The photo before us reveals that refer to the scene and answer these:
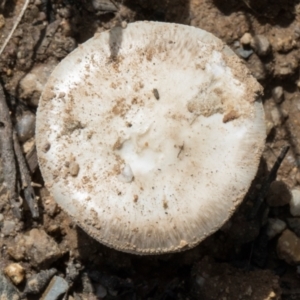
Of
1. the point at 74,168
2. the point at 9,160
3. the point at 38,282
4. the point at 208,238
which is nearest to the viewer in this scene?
the point at 74,168

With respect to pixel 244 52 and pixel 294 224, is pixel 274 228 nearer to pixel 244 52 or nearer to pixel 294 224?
pixel 294 224

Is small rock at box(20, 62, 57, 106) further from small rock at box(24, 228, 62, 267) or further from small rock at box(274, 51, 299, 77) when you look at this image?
small rock at box(274, 51, 299, 77)

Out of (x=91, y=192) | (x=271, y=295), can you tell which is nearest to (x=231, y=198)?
(x=91, y=192)

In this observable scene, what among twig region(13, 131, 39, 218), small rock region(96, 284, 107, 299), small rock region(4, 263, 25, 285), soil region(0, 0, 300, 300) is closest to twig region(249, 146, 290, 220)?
soil region(0, 0, 300, 300)

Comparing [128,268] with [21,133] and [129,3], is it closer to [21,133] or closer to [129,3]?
[21,133]

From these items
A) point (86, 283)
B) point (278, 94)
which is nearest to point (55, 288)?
point (86, 283)
